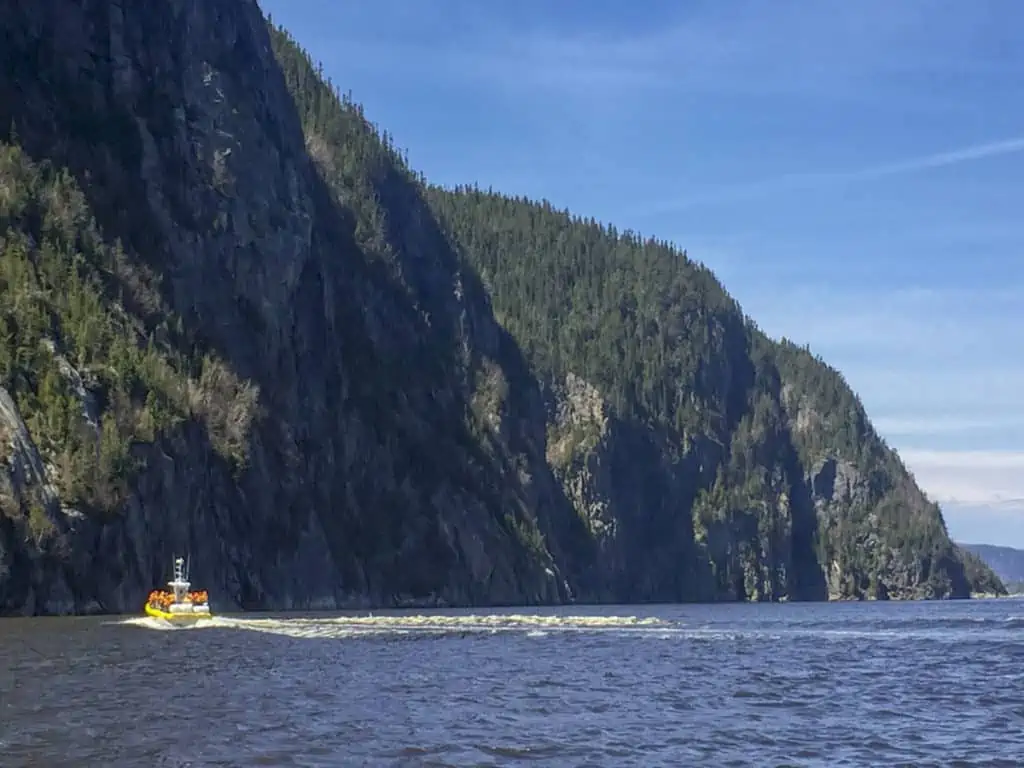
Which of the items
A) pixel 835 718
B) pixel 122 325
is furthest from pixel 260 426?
pixel 835 718

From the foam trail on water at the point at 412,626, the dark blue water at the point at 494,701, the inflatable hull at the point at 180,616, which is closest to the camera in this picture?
the dark blue water at the point at 494,701

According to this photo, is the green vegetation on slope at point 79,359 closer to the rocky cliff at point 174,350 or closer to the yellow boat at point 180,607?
the rocky cliff at point 174,350

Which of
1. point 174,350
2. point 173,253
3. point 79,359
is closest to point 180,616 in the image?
point 79,359

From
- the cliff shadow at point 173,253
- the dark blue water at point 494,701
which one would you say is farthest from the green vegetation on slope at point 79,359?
the dark blue water at point 494,701

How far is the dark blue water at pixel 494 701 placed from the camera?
3644 cm

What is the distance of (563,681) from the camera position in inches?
2240

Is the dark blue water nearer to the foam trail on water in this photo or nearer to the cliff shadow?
the foam trail on water

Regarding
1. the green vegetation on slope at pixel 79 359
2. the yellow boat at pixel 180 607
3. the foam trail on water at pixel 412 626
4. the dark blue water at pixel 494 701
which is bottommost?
the dark blue water at pixel 494 701

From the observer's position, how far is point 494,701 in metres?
48.6

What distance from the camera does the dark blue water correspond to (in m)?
36.4

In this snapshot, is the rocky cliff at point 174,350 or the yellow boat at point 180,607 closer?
the yellow boat at point 180,607

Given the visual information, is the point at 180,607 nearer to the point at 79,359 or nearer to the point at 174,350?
the point at 79,359

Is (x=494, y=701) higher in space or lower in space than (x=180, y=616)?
lower

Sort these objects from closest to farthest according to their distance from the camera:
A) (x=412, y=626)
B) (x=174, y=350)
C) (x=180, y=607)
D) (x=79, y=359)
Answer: (x=180, y=607)
(x=412, y=626)
(x=79, y=359)
(x=174, y=350)
